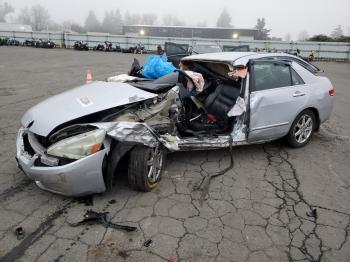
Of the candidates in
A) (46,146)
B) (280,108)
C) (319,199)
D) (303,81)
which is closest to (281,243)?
(319,199)

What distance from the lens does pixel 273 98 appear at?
14.5ft

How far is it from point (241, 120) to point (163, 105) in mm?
1206

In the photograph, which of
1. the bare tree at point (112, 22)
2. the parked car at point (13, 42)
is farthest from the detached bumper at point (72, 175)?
the bare tree at point (112, 22)

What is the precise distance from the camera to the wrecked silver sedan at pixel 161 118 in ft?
9.97

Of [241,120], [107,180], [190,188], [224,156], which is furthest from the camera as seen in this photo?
[224,156]

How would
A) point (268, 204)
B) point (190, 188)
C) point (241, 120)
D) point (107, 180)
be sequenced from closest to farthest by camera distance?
point (107, 180) < point (268, 204) < point (190, 188) < point (241, 120)

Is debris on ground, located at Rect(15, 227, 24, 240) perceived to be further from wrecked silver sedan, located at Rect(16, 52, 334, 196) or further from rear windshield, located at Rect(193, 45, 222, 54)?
rear windshield, located at Rect(193, 45, 222, 54)

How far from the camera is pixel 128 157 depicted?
3.42m

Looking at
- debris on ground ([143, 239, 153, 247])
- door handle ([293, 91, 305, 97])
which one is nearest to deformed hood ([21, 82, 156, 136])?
debris on ground ([143, 239, 153, 247])

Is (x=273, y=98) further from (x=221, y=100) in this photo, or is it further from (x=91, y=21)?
(x=91, y=21)

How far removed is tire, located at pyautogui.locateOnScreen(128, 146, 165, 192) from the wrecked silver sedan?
0.04 ft

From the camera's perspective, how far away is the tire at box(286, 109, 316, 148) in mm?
4808

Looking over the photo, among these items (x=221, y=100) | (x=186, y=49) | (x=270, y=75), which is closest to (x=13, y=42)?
(x=186, y=49)

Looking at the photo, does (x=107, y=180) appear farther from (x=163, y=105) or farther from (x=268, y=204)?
(x=268, y=204)
